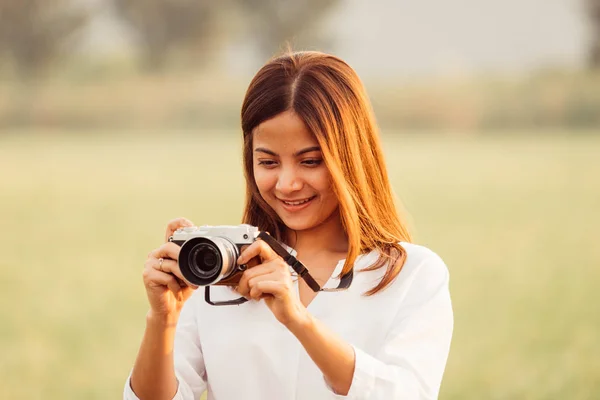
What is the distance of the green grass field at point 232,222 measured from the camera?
663cm

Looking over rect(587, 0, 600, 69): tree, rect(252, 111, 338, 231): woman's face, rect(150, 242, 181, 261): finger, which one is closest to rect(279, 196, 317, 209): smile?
rect(252, 111, 338, 231): woman's face

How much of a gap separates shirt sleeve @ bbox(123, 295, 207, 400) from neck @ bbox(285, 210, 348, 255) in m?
0.24

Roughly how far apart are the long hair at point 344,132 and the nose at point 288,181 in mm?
62

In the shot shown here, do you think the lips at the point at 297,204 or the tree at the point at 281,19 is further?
the tree at the point at 281,19

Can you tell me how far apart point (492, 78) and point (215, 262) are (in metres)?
17.8

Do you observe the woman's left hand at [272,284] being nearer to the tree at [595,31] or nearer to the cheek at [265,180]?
the cheek at [265,180]

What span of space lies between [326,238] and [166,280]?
0.34 meters

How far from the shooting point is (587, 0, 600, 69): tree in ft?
57.7

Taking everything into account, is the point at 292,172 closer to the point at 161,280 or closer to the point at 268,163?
the point at 268,163

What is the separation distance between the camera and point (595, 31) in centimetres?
1756

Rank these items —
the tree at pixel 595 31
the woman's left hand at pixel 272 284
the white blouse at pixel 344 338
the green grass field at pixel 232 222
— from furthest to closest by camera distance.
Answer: the tree at pixel 595 31 → the green grass field at pixel 232 222 → the white blouse at pixel 344 338 → the woman's left hand at pixel 272 284

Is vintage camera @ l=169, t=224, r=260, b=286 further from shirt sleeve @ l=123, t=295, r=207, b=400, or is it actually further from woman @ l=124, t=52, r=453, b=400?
shirt sleeve @ l=123, t=295, r=207, b=400

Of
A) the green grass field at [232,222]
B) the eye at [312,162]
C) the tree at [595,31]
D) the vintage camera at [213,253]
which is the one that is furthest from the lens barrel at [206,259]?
the tree at [595,31]

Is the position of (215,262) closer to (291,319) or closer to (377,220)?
(291,319)
